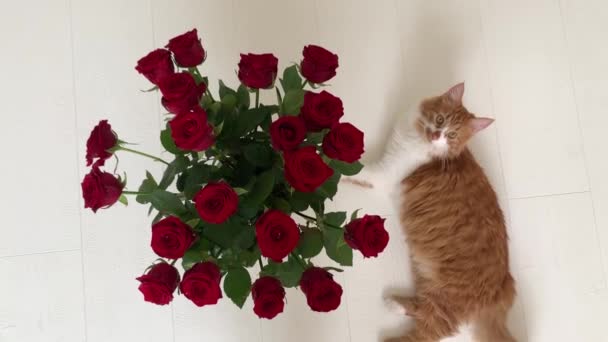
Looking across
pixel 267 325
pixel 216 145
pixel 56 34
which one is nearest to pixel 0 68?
pixel 56 34

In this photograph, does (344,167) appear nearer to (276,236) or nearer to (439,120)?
(276,236)

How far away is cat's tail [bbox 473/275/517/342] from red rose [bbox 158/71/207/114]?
1031 mm

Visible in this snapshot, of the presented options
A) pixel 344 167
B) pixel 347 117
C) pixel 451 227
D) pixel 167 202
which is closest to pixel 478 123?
pixel 451 227

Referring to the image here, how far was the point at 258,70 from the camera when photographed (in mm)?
783

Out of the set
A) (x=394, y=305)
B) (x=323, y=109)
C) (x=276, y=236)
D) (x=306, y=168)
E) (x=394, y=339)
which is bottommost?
(x=394, y=339)

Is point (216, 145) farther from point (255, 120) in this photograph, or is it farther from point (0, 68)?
point (0, 68)

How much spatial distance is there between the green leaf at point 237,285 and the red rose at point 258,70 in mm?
347

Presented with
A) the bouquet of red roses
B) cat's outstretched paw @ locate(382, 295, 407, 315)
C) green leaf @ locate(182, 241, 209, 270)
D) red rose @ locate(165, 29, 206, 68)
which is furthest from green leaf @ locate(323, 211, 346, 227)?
cat's outstretched paw @ locate(382, 295, 407, 315)

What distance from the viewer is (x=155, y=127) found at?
1.42 m

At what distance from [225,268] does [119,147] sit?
11.6 inches

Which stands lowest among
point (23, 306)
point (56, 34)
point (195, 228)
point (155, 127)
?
point (23, 306)

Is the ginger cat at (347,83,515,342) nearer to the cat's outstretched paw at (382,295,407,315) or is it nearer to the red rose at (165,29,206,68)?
the cat's outstretched paw at (382,295,407,315)

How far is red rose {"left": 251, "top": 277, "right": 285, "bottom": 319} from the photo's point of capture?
741 mm

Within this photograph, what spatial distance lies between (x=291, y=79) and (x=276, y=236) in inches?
13.5
